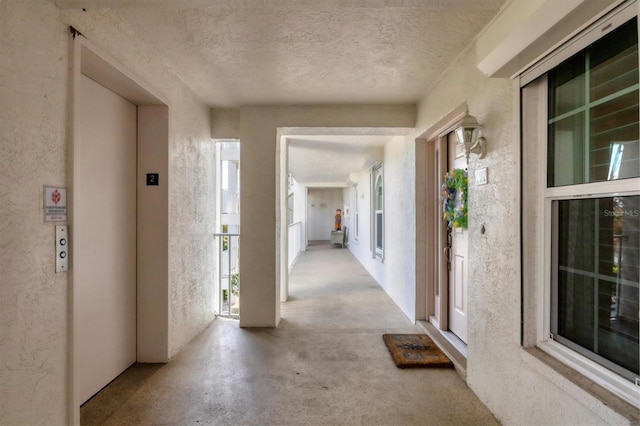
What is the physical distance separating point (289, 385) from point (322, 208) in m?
12.2

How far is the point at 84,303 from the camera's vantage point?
2057mm

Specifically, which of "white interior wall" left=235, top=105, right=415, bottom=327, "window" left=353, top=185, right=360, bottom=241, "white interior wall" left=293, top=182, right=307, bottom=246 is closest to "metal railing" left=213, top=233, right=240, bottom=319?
"white interior wall" left=235, top=105, right=415, bottom=327

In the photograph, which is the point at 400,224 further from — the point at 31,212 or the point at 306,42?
the point at 31,212

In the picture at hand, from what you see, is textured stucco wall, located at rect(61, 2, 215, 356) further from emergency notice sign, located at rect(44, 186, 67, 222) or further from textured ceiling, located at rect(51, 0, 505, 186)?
emergency notice sign, located at rect(44, 186, 67, 222)

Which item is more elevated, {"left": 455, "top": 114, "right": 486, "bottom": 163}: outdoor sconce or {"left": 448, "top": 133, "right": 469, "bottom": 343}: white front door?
{"left": 455, "top": 114, "right": 486, "bottom": 163}: outdoor sconce

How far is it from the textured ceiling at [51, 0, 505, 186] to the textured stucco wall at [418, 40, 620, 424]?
0.41 metres

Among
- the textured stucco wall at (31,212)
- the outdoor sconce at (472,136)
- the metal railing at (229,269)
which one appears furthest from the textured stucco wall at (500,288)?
the metal railing at (229,269)

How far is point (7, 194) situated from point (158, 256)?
143 cm

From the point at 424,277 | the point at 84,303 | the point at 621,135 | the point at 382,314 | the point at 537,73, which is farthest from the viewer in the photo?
the point at 382,314

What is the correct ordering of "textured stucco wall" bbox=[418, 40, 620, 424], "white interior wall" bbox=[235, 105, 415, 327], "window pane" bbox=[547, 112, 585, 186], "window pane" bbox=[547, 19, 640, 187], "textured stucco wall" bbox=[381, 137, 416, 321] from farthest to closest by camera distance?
"textured stucco wall" bbox=[381, 137, 416, 321], "white interior wall" bbox=[235, 105, 415, 327], "textured stucco wall" bbox=[418, 40, 620, 424], "window pane" bbox=[547, 112, 585, 186], "window pane" bbox=[547, 19, 640, 187]

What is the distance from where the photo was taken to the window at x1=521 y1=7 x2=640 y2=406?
120cm

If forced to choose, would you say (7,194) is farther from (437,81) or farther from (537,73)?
(437,81)

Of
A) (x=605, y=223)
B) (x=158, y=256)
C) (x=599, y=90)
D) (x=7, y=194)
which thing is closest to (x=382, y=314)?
(x=158, y=256)

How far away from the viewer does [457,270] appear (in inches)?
117
